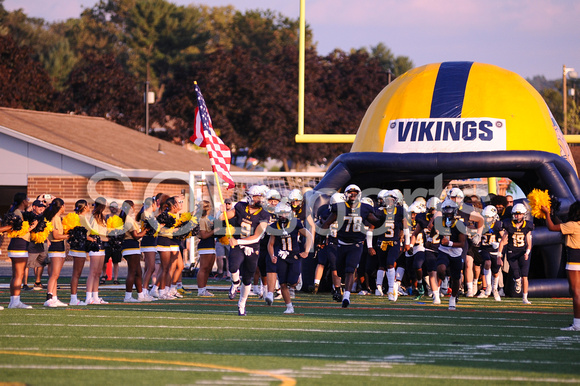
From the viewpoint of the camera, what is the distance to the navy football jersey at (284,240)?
43.5 ft

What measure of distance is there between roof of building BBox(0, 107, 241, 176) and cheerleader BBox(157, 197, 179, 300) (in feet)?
41.4

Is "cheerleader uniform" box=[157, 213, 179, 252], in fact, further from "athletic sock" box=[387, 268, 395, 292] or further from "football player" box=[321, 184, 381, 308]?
"athletic sock" box=[387, 268, 395, 292]

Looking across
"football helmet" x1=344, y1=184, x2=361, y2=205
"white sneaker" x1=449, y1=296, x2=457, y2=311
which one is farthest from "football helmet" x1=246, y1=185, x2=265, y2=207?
"white sneaker" x1=449, y1=296, x2=457, y2=311

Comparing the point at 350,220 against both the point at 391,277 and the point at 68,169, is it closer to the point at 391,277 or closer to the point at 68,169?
the point at 391,277

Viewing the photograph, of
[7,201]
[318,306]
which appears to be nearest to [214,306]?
[318,306]

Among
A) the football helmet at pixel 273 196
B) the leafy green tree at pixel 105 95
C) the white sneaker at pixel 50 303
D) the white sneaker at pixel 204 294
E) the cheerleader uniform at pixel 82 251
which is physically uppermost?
the leafy green tree at pixel 105 95

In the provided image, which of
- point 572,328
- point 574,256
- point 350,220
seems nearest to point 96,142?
point 350,220

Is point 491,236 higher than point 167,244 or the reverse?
higher

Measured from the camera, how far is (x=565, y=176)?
1695 centimetres

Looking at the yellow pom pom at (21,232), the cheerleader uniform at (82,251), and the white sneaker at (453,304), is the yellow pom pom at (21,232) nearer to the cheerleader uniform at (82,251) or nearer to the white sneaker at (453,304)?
the cheerleader uniform at (82,251)

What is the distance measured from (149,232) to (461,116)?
6.47m

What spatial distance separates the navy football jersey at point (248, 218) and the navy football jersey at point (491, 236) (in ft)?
16.0

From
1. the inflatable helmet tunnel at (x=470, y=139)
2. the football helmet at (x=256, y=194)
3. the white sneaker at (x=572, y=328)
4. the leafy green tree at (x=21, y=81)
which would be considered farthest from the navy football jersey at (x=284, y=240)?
the leafy green tree at (x=21, y=81)

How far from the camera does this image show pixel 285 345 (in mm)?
9617
